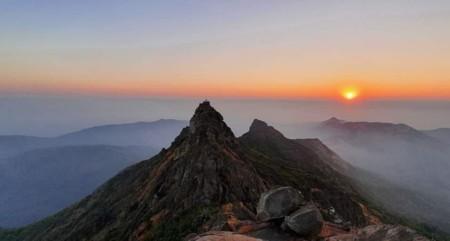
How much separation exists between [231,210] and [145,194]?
50203 millimetres

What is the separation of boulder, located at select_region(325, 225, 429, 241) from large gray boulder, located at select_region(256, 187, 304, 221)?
23.3 feet

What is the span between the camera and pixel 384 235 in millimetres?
37938

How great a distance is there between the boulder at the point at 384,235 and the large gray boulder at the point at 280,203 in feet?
23.3

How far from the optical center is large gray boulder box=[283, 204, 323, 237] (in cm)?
4559

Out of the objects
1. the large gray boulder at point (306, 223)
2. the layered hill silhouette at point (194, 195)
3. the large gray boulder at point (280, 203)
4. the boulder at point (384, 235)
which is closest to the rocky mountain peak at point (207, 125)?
the layered hill silhouette at point (194, 195)

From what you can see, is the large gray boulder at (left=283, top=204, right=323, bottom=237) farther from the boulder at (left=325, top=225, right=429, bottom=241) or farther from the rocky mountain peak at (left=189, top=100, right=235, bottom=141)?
the rocky mountain peak at (left=189, top=100, right=235, bottom=141)

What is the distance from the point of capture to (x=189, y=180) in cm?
11644

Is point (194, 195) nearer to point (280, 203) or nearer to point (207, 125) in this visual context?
point (207, 125)

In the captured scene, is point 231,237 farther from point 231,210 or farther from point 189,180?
point 189,180

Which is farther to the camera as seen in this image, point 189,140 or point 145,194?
point 189,140

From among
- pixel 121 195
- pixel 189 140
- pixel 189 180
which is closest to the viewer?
pixel 189 180

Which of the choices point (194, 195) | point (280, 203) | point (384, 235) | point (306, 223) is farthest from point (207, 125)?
point (384, 235)

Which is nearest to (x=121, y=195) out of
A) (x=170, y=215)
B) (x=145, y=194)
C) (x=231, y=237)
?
(x=145, y=194)

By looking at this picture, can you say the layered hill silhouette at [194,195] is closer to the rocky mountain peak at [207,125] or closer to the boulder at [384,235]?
the rocky mountain peak at [207,125]
